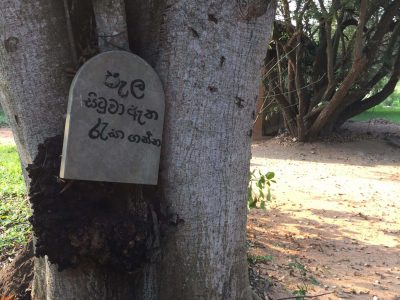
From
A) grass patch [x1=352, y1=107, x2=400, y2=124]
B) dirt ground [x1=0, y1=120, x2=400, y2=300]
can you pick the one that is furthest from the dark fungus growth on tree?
grass patch [x1=352, y1=107, x2=400, y2=124]

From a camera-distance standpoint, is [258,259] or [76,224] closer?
[76,224]

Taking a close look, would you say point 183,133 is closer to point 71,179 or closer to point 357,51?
point 71,179

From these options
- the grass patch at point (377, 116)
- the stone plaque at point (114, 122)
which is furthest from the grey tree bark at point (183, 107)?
the grass patch at point (377, 116)

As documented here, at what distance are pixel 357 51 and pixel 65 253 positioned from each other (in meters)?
8.94

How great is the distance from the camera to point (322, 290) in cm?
364

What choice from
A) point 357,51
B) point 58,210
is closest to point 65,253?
point 58,210

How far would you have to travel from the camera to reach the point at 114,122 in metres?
1.97

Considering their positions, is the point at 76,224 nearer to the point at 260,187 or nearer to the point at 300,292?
the point at 300,292

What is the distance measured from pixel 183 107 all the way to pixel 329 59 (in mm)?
9464

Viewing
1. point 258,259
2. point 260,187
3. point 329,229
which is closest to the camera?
point 258,259

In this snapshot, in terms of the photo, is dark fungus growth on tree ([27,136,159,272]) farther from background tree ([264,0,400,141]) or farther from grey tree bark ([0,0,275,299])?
background tree ([264,0,400,141])

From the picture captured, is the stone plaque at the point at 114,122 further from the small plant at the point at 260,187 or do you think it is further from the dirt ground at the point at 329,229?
the small plant at the point at 260,187

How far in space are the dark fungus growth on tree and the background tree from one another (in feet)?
26.4

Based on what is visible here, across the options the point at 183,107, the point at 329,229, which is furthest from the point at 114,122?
the point at 329,229
